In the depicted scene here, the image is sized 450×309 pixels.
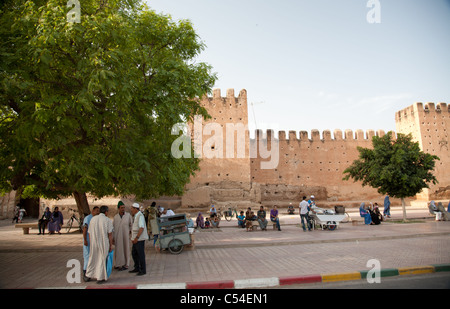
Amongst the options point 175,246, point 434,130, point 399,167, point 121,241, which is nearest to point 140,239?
point 121,241

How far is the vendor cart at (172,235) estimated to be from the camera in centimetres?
851

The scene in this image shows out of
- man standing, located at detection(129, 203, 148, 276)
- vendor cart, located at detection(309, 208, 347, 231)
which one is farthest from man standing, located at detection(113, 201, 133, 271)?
vendor cart, located at detection(309, 208, 347, 231)

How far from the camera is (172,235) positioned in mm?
8633

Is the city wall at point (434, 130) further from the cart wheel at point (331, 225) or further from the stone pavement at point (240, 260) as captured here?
the stone pavement at point (240, 260)

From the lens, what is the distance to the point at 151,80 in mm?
8148

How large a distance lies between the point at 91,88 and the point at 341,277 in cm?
647

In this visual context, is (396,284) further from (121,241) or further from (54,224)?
(54,224)

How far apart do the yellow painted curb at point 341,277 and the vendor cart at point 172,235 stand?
437 cm

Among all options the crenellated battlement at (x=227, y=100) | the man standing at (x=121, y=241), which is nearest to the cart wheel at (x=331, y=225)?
the man standing at (x=121, y=241)

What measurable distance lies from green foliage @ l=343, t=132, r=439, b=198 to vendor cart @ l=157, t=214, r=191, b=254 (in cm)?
1230

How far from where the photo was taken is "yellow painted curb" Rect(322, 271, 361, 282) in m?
5.54

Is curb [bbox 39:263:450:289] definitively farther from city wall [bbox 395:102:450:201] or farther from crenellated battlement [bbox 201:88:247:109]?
city wall [bbox 395:102:450:201]
